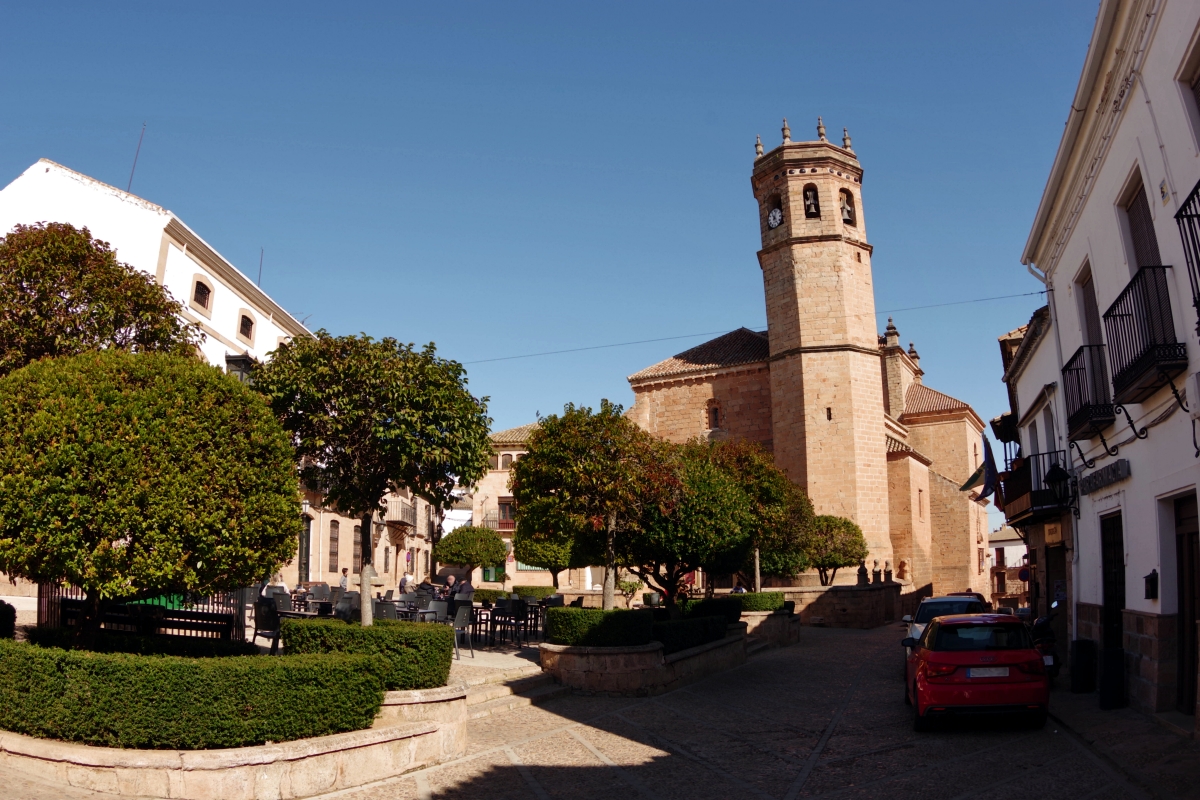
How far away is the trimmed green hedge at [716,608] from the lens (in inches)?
719

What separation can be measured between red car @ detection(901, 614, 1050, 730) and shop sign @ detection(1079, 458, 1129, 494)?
2.26m

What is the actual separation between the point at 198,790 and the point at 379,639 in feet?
8.46

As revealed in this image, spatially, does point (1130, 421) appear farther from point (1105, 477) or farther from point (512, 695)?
point (512, 695)

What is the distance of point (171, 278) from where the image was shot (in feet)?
72.3

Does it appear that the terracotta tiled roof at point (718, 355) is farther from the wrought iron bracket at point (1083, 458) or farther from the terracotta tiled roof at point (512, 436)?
the wrought iron bracket at point (1083, 458)

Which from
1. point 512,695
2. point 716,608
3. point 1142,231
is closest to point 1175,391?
point 1142,231

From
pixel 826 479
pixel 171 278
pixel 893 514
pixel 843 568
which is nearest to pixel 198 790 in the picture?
pixel 171 278

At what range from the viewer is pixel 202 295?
24000mm

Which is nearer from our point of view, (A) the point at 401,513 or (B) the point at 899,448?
(A) the point at 401,513

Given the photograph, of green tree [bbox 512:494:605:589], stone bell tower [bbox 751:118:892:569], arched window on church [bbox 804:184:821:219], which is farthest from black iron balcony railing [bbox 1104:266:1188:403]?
arched window on church [bbox 804:184:821:219]

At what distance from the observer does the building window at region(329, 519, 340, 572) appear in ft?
87.9

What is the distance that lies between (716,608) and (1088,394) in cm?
943

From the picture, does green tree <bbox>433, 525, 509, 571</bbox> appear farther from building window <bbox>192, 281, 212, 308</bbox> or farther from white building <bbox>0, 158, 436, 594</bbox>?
building window <bbox>192, 281, 212, 308</bbox>

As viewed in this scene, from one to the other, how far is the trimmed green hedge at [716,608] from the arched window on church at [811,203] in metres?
23.0
